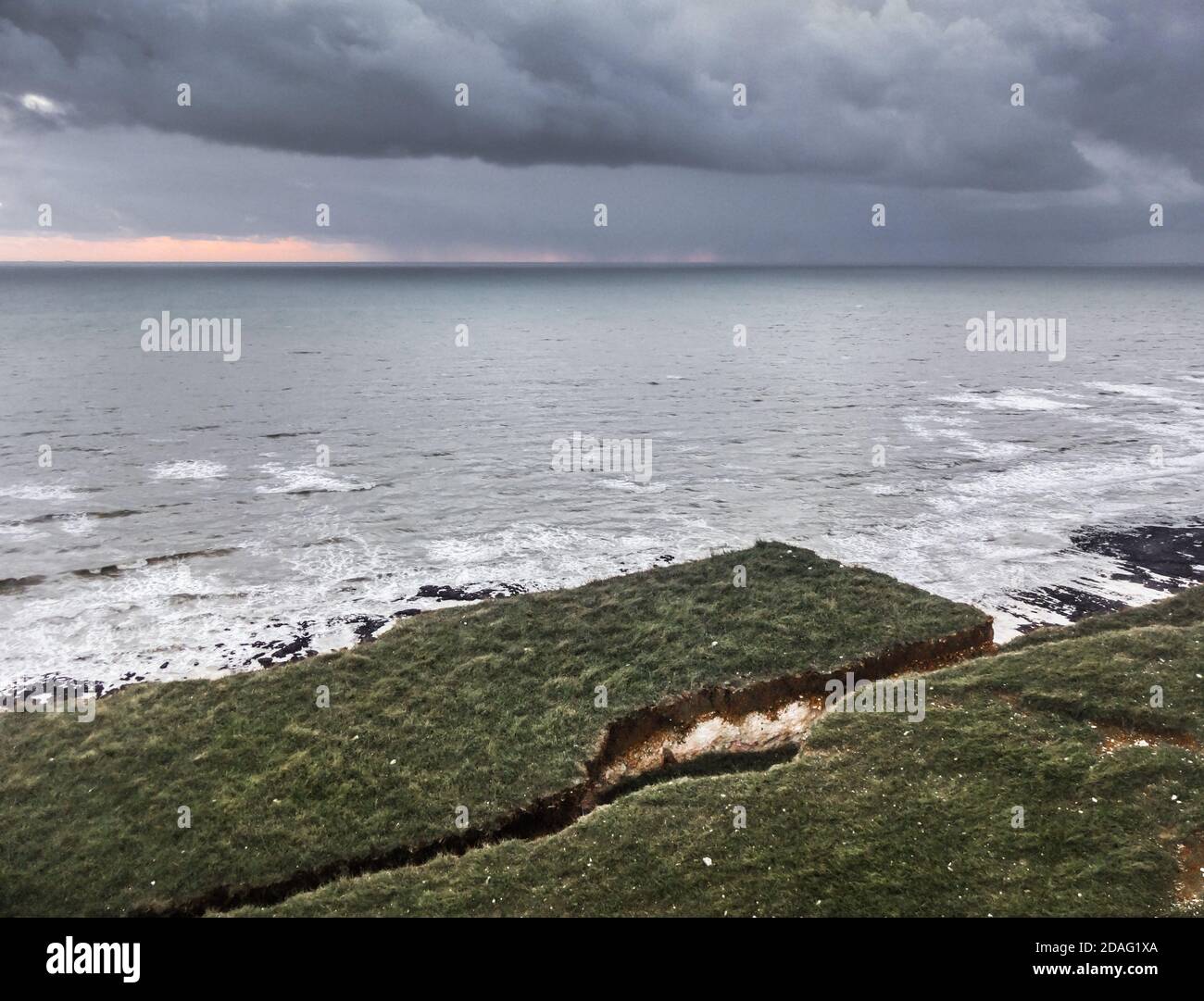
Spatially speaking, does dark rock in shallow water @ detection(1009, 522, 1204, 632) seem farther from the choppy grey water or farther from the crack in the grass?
the crack in the grass

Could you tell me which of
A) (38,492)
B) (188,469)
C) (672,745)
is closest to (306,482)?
(188,469)

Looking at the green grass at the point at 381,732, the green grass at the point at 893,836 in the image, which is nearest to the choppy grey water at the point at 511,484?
the green grass at the point at 381,732

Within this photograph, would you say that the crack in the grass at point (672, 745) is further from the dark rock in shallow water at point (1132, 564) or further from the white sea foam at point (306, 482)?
A: the white sea foam at point (306, 482)

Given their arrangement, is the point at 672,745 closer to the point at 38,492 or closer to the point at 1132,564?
the point at 1132,564

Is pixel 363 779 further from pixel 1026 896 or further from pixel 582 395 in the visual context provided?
pixel 582 395

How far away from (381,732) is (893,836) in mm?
10752

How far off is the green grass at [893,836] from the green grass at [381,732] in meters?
1.01

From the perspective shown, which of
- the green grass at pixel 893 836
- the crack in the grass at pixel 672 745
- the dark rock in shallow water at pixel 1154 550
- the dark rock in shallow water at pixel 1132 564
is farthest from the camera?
the dark rock in shallow water at pixel 1154 550

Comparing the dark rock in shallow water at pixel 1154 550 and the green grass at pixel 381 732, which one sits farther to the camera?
the dark rock in shallow water at pixel 1154 550

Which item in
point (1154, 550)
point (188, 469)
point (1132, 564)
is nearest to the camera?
point (1132, 564)

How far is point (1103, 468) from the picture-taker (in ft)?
144

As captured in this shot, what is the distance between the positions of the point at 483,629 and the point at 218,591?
11580 mm

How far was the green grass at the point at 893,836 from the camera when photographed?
41.4 ft

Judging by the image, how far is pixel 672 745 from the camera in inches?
739
